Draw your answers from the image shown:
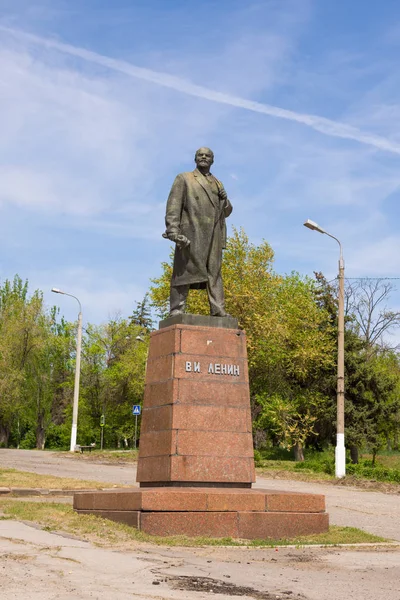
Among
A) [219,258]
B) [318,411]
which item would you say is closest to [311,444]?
[318,411]

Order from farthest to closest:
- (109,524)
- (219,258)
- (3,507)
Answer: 1. (219,258)
2. (3,507)
3. (109,524)

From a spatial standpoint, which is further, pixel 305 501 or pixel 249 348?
pixel 249 348

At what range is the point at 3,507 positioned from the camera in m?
11.2

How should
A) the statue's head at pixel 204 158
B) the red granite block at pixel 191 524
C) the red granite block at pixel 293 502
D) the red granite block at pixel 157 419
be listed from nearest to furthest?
the red granite block at pixel 191 524 → the red granite block at pixel 293 502 → the red granite block at pixel 157 419 → the statue's head at pixel 204 158

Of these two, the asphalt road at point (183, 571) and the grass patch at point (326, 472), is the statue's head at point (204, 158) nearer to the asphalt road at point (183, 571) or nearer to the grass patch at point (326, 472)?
the asphalt road at point (183, 571)

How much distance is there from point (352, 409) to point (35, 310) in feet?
74.1

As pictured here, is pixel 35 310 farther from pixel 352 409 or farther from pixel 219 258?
pixel 219 258

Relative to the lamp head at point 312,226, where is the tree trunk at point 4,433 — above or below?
below

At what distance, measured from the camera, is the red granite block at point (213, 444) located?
34.9ft

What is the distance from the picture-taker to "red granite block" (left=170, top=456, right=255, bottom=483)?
34.5ft

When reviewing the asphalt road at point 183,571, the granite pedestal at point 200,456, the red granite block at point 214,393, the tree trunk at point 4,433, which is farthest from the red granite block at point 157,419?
the tree trunk at point 4,433

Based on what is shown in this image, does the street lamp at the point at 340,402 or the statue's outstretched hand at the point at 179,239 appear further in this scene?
the street lamp at the point at 340,402

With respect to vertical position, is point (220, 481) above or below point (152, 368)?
below

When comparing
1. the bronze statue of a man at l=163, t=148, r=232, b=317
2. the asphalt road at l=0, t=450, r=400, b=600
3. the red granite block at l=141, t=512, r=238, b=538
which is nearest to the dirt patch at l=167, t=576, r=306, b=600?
the asphalt road at l=0, t=450, r=400, b=600
